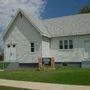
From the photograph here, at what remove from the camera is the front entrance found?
32.8 meters

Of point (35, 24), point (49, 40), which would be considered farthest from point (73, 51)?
point (35, 24)

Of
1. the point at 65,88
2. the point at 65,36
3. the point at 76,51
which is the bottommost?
the point at 65,88

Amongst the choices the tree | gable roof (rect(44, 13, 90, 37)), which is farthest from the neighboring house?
the tree

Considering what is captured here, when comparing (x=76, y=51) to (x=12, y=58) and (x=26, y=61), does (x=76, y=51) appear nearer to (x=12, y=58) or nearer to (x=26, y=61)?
(x=26, y=61)

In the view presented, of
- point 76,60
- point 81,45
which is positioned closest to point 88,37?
point 81,45

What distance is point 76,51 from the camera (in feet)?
97.2

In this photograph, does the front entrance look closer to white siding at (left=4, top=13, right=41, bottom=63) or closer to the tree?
white siding at (left=4, top=13, right=41, bottom=63)

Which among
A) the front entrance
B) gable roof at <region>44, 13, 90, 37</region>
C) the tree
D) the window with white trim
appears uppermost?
the tree

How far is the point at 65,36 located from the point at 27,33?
4.93m

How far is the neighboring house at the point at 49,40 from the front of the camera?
29.5 m

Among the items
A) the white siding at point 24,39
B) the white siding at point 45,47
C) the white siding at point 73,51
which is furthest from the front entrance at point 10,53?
the white siding at point 73,51

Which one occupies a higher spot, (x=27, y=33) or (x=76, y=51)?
(x=27, y=33)

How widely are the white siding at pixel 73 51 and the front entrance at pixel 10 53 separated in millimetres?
5356

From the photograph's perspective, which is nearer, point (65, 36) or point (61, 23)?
point (65, 36)
